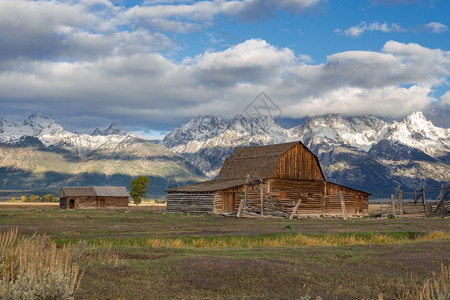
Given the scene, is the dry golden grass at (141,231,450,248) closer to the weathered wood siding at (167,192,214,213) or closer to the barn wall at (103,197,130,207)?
the weathered wood siding at (167,192,214,213)

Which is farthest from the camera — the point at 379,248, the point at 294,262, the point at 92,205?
the point at 92,205

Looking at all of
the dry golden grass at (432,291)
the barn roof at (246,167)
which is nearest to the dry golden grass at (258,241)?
the dry golden grass at (432,291)

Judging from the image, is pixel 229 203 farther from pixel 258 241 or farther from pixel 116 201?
pixel 116 201

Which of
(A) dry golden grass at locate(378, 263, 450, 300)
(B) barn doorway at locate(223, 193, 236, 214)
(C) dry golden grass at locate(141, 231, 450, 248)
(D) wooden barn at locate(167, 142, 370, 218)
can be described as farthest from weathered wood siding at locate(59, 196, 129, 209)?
(A) dry golden grass at locate(378, 263, 450, 300)

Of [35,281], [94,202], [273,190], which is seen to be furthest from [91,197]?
[35,281]

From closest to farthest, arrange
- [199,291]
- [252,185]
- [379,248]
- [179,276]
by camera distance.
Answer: [199,291] < [179,276] < [379,248] < [252,185]

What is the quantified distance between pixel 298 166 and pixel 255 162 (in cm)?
597

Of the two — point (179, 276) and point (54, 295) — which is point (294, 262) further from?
point (54, 295)

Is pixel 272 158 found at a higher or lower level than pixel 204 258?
higher

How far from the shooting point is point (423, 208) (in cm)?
6234

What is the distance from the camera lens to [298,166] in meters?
63.7

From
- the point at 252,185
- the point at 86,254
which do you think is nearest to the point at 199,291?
the point at 86,254

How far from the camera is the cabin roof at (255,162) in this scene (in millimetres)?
61537

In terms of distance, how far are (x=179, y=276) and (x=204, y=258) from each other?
7.72 feet
